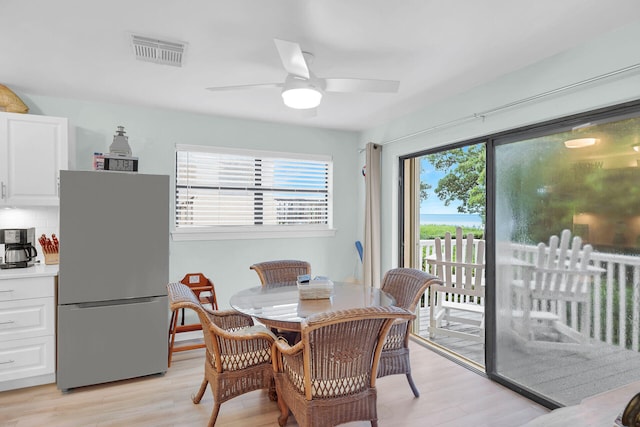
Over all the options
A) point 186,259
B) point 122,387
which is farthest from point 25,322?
point 186,259

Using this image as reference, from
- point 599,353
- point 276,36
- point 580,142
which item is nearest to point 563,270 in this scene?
point 599,353

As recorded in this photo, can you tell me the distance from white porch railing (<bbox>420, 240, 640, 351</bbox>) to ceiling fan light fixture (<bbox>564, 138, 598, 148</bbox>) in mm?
742

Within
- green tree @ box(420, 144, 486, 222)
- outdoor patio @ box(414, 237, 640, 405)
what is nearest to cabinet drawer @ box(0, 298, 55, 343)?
outdoor patio @ box(414, 237, 640, 405)

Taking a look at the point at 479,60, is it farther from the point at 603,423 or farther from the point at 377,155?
the point at 603,423

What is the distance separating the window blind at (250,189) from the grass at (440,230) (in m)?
1.31

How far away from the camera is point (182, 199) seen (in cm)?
390

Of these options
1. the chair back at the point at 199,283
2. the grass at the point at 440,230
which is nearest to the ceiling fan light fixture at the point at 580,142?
the grass at the point at 440,230

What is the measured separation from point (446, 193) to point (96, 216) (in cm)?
387

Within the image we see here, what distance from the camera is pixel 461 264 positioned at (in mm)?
3764

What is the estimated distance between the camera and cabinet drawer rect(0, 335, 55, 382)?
2652mm

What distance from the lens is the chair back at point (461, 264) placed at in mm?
3688

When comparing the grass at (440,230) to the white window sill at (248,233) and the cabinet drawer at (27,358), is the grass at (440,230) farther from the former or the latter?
the cabinet drawer at (27,358)

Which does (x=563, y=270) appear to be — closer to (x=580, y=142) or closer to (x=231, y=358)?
(x=580, y=142)

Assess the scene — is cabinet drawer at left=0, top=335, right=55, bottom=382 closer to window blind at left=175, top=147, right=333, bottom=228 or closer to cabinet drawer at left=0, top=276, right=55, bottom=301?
cabinet drawer at left=0, top=276, right=55, bottom=301
